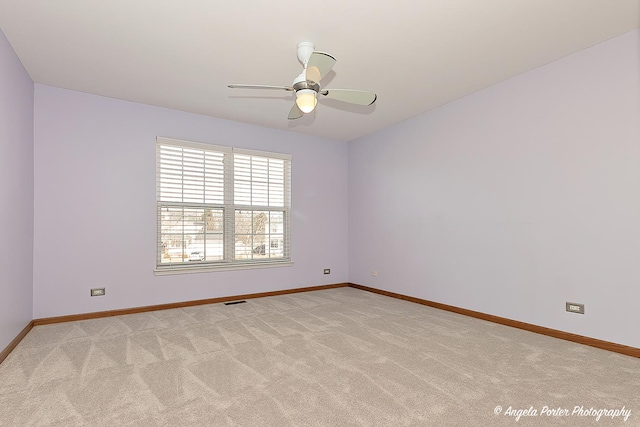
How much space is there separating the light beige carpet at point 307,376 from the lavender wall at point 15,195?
380 millimetres

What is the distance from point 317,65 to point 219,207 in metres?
3.12

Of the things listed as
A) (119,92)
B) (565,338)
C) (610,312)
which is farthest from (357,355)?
(119,92)

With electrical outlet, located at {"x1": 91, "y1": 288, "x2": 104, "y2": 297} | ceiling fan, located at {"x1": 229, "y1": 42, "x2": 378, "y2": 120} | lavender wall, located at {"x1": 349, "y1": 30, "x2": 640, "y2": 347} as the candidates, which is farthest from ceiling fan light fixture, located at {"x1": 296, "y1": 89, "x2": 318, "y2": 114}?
electrical outlet, located at {"x1": 91, "y1": 288, "x2": 104, "y2": 297}

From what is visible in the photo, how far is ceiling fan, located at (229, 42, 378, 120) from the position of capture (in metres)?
2.46

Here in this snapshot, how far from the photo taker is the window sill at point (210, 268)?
454 cm

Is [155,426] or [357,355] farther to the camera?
[357,355]

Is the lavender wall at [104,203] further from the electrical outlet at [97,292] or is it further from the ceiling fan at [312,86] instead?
the ceiling fan at [312,86]

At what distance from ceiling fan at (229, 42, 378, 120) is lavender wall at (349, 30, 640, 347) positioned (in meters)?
1.98

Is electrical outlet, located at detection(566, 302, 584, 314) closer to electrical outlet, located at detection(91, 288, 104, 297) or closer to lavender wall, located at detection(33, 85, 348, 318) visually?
lavender wall, located at detection(33, 85, 348, 318)

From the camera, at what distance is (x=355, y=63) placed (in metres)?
3.35

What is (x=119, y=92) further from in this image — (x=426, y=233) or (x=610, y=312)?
(x=610, y=312)

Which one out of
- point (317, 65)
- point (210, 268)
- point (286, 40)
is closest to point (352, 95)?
point (317, 65)

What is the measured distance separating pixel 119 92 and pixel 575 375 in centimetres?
537

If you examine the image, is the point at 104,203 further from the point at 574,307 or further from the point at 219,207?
the point at 574,307
